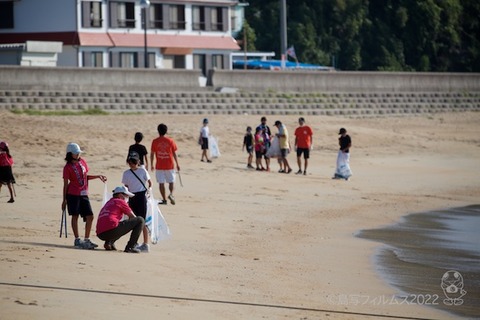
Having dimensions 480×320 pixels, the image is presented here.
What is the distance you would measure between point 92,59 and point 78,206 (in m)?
37.0

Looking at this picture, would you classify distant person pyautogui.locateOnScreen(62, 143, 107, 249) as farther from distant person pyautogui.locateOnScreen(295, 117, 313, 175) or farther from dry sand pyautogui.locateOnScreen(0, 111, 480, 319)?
distant person pyautogui.locateOnScreen(295, 117, 313, 175)

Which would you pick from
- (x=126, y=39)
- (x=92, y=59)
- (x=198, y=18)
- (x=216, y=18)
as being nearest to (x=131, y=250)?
(x=92, y=59)

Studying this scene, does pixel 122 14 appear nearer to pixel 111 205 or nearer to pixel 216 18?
pixel 216 18

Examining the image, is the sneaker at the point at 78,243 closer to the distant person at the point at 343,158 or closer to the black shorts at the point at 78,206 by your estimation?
the black shorts at the point at 78,206

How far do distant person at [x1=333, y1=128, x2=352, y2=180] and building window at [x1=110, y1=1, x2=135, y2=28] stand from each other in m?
26.6

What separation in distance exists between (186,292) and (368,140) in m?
25.6

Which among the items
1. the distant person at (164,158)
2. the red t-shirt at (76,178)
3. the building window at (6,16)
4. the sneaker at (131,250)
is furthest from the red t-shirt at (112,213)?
the building window at (6,16)

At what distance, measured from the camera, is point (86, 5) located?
51.8 m

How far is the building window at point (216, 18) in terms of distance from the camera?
56.9m

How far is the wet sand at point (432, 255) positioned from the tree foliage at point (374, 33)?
1683 inches

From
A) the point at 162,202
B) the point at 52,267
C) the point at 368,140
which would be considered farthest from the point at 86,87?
the point at 52,267

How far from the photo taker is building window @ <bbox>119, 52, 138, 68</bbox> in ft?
172

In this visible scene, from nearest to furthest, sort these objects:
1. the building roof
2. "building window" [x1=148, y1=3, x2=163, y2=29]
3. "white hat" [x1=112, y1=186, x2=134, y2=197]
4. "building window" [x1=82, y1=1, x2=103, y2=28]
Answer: "white hat" [x1=112, y1=186, x2=134, y2=197]
the building roof
"building window" [x1=82, y1=1, x2=103, y2=28]
"building window" [x1=148, y1=3, x2=163, y2=29]

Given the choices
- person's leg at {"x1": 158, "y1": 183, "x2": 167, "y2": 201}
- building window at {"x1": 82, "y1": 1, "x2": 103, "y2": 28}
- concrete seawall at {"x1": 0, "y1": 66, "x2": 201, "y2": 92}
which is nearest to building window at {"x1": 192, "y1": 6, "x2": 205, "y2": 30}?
building window at {"x1": 82, "y1": 1, "x2": 103, "y2": 28}
